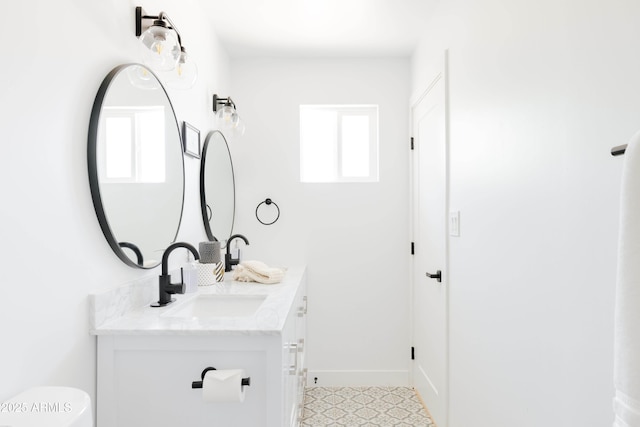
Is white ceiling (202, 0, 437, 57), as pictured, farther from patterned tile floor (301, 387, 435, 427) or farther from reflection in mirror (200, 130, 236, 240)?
patterned tile floor (301, 387, 435, 427)

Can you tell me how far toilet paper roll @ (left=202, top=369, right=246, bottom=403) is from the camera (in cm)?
117

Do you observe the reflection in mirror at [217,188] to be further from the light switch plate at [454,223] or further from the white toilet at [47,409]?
the white toilet at [47,409]

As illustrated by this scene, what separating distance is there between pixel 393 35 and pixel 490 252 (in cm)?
177

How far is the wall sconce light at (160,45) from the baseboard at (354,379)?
7.48 feet

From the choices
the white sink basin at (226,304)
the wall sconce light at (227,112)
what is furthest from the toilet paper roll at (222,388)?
the wall sconce light at (227,112)

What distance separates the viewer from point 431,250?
2.46 m

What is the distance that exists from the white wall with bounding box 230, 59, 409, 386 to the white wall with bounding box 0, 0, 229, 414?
1624mm

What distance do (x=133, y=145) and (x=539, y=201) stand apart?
142cm

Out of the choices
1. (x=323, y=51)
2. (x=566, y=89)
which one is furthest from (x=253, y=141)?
(x=566, y=89)

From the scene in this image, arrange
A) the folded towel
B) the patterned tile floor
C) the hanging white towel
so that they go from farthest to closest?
the patterned tile floor < the folded towel < the hanging white towel

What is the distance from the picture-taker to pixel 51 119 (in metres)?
1.09

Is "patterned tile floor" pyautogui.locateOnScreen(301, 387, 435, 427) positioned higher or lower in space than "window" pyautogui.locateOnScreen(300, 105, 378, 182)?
lower

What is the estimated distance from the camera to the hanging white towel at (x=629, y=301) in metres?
0.63

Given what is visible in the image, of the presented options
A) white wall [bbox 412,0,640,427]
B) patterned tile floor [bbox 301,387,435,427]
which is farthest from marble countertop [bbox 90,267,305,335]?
patterned tile floor [bbox 301,387,435,427]
